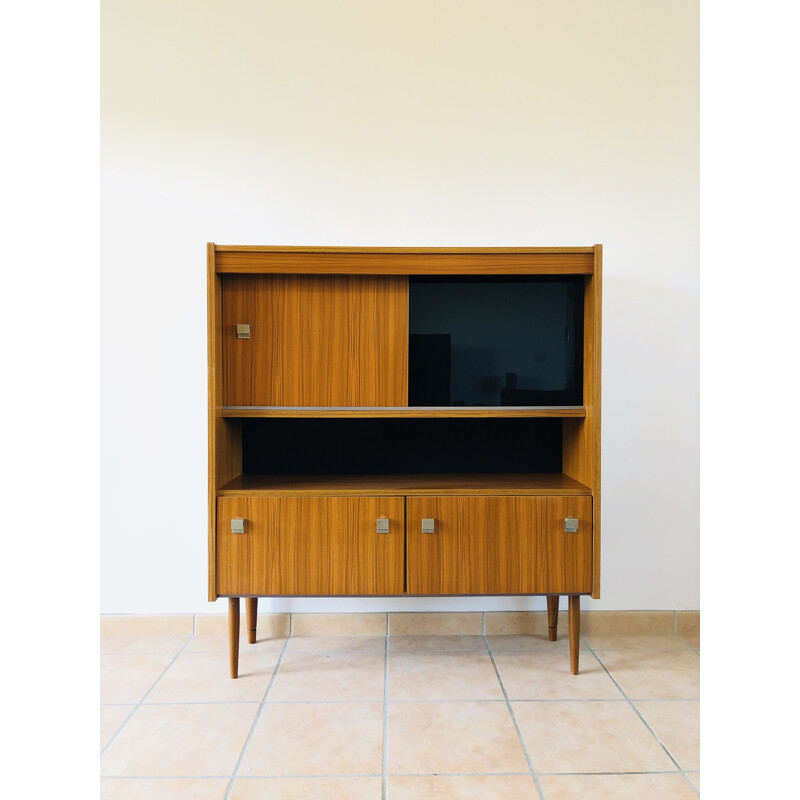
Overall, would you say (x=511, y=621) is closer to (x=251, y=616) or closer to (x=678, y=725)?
(x=678, y=725)

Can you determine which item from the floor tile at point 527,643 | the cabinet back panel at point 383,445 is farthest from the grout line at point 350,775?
the cabinet back panel at point 383,445

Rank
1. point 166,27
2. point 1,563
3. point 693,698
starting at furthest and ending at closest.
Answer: point 166,27 → point 693,698 → point 1,563

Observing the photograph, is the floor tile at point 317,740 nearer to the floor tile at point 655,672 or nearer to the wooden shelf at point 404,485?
the wooden shelf at point 404,485

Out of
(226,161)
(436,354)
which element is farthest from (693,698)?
(226,161)

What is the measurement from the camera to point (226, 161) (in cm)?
225

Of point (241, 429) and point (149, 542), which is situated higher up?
point (241, 429)

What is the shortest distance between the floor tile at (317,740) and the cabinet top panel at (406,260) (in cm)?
130

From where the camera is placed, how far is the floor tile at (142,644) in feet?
7.18

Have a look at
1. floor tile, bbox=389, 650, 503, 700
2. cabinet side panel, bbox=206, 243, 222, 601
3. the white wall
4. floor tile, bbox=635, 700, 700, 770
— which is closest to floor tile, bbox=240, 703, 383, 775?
floor tile, bbox=389, 650, 503, 700

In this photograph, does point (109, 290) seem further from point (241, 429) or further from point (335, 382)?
point (335, 382)

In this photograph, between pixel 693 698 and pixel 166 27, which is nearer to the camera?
pixel 693 698

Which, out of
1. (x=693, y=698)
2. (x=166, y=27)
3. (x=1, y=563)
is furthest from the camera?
(x=166, y=27)

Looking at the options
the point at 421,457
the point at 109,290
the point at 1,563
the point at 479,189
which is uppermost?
the point at 479,189

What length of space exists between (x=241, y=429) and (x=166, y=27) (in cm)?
147
